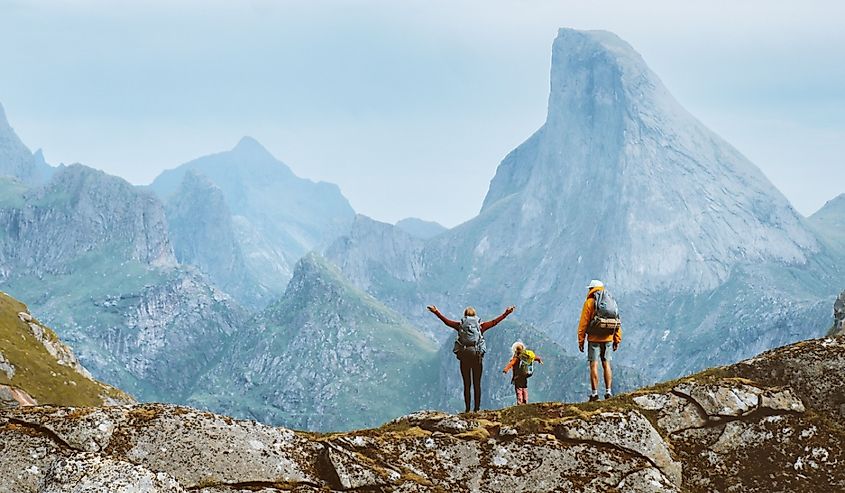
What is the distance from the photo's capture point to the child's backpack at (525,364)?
39156mm

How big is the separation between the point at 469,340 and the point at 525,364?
19.8ft

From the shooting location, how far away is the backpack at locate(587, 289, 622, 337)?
102ft

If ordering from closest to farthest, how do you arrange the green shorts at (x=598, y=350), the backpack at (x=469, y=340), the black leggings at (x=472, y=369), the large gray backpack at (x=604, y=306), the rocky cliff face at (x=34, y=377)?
1. the large gray backpack at (x=604, y=306)
2. the green shorts at (x=598, y=350)
3. the backpack at (x=469, y=340)
4. the black leggings at (x=472, y=369)
5. the rocky cliff face at (x=34, y=377)

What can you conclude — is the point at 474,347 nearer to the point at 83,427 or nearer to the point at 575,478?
the point at 575,478

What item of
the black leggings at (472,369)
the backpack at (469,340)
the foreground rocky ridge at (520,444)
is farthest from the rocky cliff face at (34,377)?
the foreground rocky ridge at (520,444)

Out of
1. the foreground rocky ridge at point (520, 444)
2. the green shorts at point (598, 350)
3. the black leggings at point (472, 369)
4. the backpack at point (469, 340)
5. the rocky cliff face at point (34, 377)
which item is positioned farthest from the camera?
the rocky cliff face at point (34, 377)

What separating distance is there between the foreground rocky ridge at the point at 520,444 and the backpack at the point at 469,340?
3633 mm

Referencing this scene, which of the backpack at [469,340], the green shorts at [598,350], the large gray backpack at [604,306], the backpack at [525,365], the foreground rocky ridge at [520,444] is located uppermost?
the large gray backpack at [604,306]

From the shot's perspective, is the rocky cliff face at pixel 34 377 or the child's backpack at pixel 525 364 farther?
the rocky cliff face at pixel 34 377

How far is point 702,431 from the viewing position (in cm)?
2864

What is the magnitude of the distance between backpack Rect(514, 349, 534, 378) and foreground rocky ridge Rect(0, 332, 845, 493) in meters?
7.56

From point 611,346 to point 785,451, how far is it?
687 centimetres

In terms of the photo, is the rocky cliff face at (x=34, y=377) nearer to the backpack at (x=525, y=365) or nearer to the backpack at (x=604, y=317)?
the backpack at (x=525, y=365)

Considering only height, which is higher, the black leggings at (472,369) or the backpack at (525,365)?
the backpack at (525,365)
